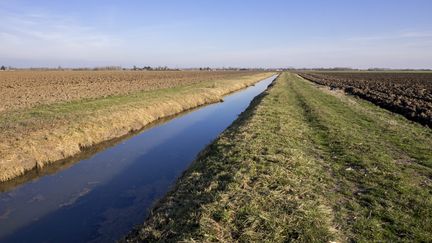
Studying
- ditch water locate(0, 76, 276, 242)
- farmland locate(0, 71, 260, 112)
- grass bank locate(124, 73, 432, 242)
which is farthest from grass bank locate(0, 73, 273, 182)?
grass bank locate(124, 73, 432, 242)

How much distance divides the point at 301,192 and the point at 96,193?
736cm

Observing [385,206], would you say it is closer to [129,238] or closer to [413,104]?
[129,238]

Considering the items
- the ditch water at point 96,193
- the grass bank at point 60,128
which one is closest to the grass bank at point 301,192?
the ditch water at point 96,193

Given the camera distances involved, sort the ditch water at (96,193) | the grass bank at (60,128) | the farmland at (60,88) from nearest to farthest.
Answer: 1. the ditch water at (96,193)
2. the grass bank at (60,128)
3. the farmland at (60,88)

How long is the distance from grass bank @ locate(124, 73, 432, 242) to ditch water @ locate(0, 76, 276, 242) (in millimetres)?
1781

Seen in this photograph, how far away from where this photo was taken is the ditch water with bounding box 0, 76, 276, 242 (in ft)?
32.9

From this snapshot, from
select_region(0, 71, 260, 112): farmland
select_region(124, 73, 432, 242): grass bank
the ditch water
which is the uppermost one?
select_region(124, 73, 432, 242): grass bank

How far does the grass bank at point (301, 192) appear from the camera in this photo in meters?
7.34

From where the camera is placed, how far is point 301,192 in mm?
9305

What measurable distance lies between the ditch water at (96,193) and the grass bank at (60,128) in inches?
29.0

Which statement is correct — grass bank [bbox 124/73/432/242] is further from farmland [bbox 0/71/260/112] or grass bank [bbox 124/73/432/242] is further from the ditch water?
farmland [bbox 0/71/260/112]

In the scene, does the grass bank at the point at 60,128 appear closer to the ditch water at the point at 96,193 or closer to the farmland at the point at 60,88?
the ditch water at the point at 96,193

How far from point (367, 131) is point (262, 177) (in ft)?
32.9

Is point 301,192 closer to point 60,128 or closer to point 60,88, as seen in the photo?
point 60,128
